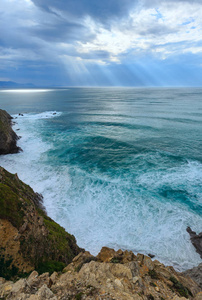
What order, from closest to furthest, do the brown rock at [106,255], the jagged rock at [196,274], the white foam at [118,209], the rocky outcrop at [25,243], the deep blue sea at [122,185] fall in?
1. the rocky outcrop at [25,243]
2. the brown rock at [106,255]
3. the jagged rock at [196,274]
4. the white foam at [118,209]
5. the deep blue sea at [122,185]

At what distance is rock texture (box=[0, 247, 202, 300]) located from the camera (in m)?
7.17

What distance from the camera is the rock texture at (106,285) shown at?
7172 mm

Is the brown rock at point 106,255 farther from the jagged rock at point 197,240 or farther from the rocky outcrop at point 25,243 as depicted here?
the jagged rock at point 197,240

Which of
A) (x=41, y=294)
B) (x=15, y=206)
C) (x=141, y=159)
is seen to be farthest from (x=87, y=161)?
(x=41, y=294)

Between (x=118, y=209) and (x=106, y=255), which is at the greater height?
(x=106, y=255)

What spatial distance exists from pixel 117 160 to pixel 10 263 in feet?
86.3

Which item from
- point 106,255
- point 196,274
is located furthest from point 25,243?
point 196,274

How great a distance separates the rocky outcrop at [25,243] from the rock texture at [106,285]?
1.56 metres

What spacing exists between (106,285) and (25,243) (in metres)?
6.29

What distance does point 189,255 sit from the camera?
51.6 ft

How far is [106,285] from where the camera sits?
763cm

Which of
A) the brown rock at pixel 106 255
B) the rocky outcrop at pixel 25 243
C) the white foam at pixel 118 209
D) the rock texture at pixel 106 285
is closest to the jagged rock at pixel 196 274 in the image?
the white foam at pixel 118 209

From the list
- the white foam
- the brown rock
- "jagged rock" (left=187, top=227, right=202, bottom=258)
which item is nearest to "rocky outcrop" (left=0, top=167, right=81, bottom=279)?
the brown rock

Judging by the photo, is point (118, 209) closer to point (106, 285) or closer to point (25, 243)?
point (25, 243)
